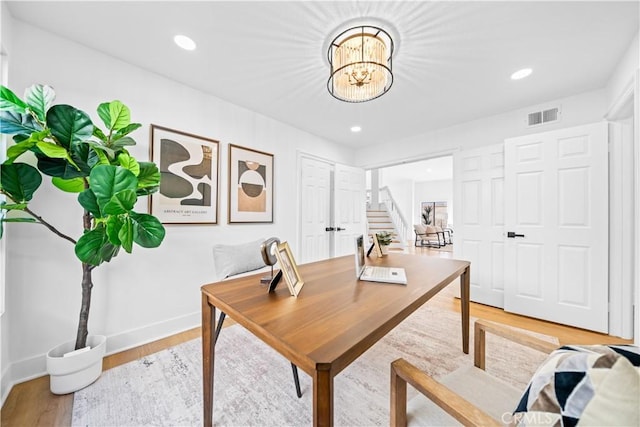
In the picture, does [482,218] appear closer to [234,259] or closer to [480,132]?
[480,132]

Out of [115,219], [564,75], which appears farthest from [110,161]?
[564,75]

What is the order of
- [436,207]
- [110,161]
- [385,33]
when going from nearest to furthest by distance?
1. [110,161]
2. [385,33]
3. [436,207]

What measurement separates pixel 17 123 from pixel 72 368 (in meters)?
1.52

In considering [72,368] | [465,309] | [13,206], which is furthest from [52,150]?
[465,309]

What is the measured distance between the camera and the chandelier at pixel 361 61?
1636 mm

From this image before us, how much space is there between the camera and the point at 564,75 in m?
2.26

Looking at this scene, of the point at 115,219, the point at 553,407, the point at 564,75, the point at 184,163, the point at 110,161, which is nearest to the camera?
the point at 553,407

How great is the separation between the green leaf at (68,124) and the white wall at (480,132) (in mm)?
3859

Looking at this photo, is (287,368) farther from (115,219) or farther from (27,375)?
(27,375)

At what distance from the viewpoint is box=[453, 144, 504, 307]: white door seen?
3.02 metres

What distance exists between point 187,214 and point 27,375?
1520 mm

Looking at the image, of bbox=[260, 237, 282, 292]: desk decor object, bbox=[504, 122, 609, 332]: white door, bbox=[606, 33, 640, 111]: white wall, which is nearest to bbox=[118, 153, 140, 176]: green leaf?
bbox=[260, 237, 282, 292]: desk decor object

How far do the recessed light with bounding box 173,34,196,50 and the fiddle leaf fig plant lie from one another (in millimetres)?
702

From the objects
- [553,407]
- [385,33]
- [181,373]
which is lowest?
[181,373]
